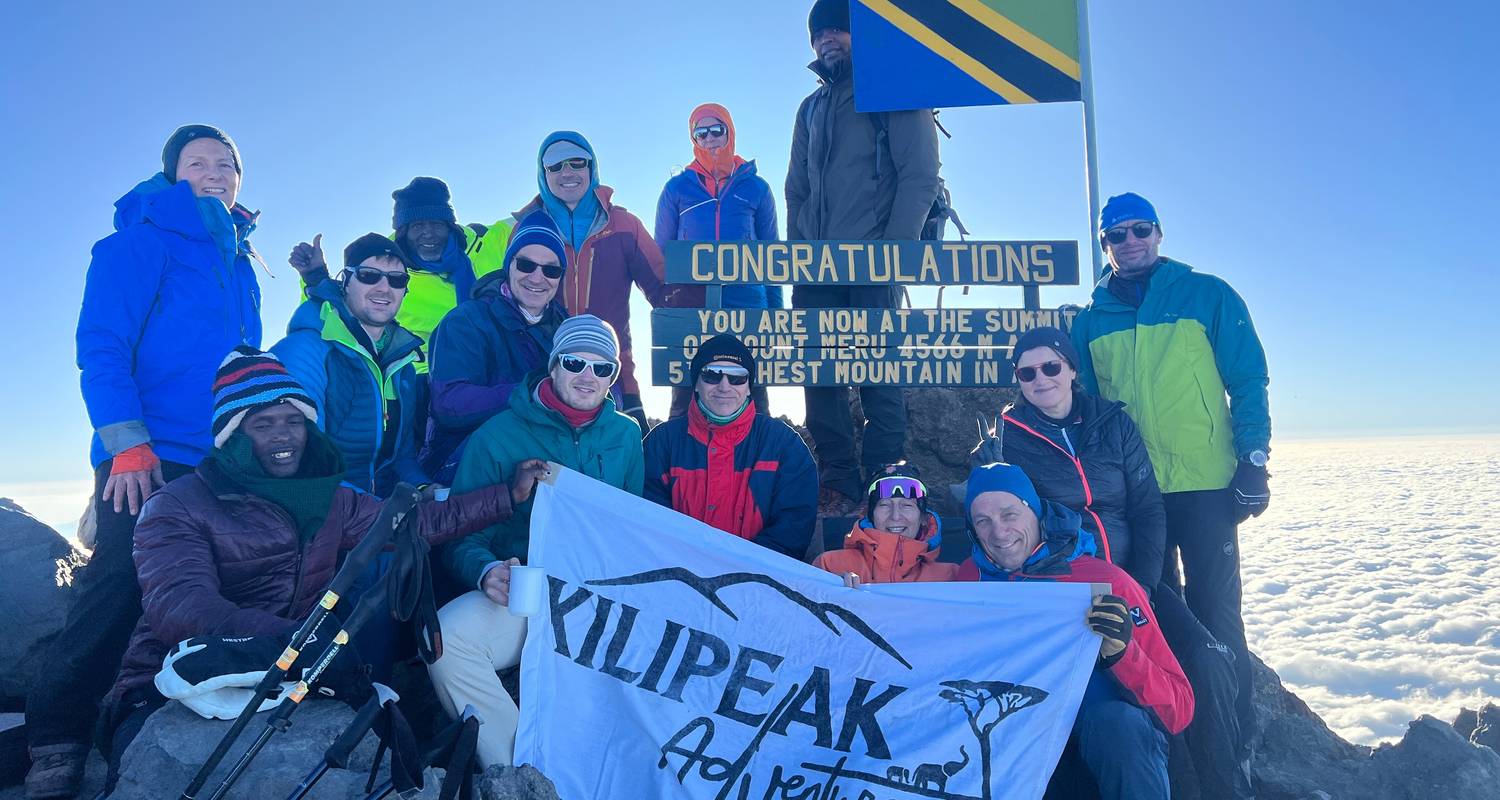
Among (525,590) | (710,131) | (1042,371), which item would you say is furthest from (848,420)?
(525,590)

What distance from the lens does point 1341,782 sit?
23.9ft

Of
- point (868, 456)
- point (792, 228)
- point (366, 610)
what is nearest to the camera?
point (366, 610)

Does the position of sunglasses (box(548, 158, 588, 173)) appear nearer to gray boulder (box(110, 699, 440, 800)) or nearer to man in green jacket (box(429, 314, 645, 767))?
man in green jacket (box(429, 314, 645, 767))

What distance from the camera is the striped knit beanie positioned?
459cm

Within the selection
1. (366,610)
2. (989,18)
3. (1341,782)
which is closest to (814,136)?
(989,18)

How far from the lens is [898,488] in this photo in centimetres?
554

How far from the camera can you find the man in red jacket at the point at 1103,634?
4559 millimetres

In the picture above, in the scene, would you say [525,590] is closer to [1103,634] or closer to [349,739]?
[349,739]

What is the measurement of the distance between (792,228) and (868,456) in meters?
2.26

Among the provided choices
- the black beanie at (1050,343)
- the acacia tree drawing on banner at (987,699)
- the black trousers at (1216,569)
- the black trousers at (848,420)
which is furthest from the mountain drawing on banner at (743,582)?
the black trousers at (848,420)

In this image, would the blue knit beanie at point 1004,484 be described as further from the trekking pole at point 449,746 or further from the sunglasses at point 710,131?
the sunglasses at point 710,131

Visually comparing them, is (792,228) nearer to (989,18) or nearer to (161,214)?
(989,18)

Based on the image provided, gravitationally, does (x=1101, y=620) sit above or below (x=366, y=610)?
below

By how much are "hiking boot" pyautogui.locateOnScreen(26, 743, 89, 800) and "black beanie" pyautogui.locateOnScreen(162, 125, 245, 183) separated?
3285 millimetres
